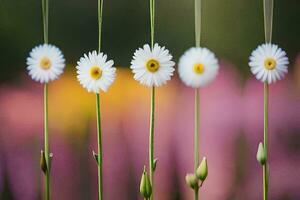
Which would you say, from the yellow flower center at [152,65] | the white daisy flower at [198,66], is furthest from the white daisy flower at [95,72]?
the white daisy flower at [198,66]

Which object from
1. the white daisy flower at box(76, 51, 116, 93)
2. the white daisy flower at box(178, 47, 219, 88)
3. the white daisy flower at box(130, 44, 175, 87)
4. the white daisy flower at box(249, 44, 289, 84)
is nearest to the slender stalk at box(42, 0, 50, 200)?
the white daisy flower at box(76, 51, 116, 93)

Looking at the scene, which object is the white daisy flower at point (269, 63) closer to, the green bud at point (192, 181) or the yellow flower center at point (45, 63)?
the green bud at point (192, 181)

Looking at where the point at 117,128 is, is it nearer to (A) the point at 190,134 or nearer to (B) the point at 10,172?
(A) the point at 190,134

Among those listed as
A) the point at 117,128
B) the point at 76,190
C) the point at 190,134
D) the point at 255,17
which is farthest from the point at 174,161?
the point at 255,17

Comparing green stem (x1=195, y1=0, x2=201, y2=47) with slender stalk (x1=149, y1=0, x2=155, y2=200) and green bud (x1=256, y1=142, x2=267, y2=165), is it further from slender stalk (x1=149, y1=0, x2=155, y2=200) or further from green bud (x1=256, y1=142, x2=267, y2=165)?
green bud (x1=256, y1=142, x2=267, y2=165)

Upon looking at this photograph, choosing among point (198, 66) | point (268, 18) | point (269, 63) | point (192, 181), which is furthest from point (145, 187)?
point (268, 18)

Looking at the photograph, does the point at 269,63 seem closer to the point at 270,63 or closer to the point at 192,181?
the point at 270,63
